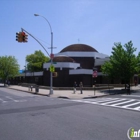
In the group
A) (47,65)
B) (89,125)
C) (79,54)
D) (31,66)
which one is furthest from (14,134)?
(31,66)

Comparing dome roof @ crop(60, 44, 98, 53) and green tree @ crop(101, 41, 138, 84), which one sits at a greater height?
dome roof @ crop(60, 44, 98, 53)

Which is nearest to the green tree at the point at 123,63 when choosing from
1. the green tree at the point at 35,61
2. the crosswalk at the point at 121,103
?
the crosswalk at the point at 121,103

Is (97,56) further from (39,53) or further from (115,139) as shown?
(115,139)

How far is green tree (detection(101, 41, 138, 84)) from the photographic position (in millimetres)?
35375

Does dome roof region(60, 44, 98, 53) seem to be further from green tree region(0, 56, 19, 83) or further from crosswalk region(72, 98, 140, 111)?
crosswalk region(72, 98, 140, 111)

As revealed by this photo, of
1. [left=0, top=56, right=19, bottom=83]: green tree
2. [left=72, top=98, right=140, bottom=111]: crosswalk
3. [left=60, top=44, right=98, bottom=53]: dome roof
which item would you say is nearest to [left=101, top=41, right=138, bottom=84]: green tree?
[left=72, top=98, right=140, bottom=111]: crosswalk

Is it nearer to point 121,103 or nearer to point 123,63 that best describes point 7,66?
point 123,63

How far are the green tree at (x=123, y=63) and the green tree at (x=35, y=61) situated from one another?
4156 cm

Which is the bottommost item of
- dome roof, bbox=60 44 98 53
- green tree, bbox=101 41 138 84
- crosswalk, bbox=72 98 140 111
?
crosswalk, bbox=72 98 140 111

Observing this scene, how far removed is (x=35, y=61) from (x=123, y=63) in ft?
154

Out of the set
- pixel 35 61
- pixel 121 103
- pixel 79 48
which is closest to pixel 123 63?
pixel 121 103

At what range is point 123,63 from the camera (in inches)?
1401

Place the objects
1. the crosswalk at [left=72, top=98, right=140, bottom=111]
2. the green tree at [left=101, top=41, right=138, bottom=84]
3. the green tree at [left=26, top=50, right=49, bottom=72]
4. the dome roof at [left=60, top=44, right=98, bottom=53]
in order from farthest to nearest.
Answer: the green tree at [left=26, top=50, right=49, bottom=72]
the dome roof at [left=60, top=44, right=98, bottom=53]
the green tree at [left=101, top=41, right=138, bottom=84]
the crosswalk at [left=72, top=98, right=140, bottom=111]

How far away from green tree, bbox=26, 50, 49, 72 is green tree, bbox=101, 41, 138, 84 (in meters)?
41.6
